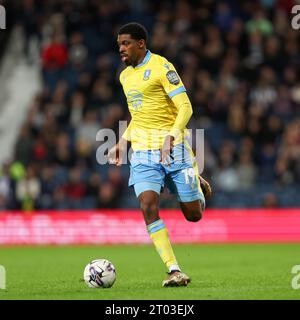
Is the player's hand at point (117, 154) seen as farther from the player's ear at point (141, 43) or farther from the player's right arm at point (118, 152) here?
the player's ear at point (141, 43)

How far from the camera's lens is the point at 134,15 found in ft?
78.7

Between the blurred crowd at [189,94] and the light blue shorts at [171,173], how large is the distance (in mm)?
10009

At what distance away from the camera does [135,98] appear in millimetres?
9852

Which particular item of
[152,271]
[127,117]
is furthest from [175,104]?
[127,117]

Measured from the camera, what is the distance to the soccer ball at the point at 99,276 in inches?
369

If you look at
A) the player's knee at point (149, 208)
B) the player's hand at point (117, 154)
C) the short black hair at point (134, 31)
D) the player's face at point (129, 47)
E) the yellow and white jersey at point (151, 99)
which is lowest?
the player's knee at point (149, 208)

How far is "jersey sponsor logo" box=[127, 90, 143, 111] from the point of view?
9.81 meters

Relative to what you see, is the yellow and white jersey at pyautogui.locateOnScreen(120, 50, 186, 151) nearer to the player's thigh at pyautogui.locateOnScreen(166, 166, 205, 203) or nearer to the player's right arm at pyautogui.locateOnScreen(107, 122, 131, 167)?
the player's right arm at pyautogui.locateOnScreen(107, 122, 131, 167)

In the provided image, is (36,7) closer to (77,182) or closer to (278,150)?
(77,182)

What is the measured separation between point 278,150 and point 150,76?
11.8 m

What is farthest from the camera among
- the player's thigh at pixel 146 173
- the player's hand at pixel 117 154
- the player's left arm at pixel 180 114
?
the player's hand at pixel 117 154

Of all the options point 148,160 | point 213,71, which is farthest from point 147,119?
point 213,71

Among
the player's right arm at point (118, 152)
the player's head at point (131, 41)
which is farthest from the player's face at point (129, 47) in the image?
the player's right arm at point (118, 152)

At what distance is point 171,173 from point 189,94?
38.5 ft
